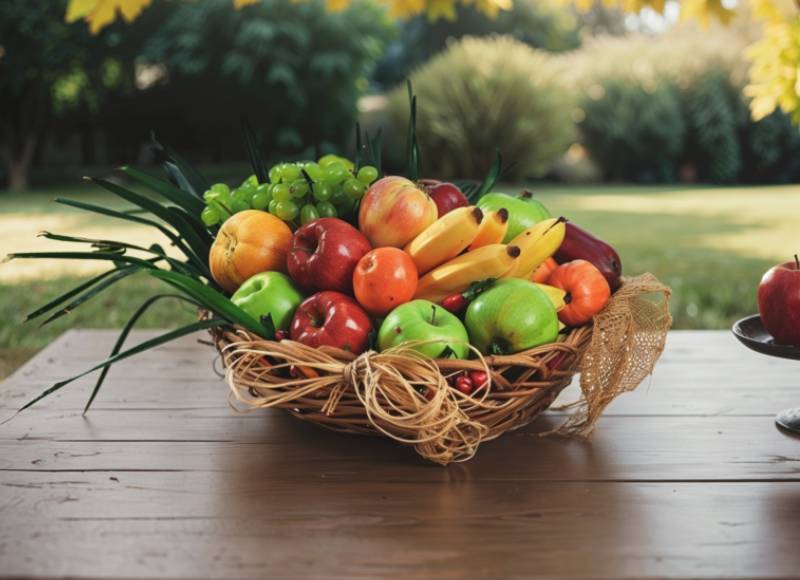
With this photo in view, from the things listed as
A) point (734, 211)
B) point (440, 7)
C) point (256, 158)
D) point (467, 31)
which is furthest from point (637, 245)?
point (467, 31)

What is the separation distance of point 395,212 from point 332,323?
0.57 feet

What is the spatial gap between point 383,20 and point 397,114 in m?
1.17

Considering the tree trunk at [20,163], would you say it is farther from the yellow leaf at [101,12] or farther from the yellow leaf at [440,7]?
the yellow leaf at [101,12]

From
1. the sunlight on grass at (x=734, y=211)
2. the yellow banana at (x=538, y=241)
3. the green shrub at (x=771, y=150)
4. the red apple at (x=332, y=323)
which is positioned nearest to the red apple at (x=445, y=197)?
the yellow banana at (x=538, y=241)

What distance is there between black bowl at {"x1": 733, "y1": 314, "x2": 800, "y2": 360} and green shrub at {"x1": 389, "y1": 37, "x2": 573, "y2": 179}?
29.2 ft

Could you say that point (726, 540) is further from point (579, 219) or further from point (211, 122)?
point (211, 122)

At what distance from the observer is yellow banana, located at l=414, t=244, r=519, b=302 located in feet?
3.52

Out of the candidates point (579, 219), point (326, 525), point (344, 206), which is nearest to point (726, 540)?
point (326, 525)

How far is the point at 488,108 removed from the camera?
1005cm

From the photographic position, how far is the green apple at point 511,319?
1.01 m

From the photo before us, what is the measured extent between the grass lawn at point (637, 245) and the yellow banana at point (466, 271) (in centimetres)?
34

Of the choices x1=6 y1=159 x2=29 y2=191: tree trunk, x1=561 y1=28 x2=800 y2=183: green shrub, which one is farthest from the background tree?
x1=561 y1=28 x2=800 y2=183: green shrub

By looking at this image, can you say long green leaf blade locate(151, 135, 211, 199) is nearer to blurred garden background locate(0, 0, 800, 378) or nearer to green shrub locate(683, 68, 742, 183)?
blurred garden background locate(0, 0, 800, 378)

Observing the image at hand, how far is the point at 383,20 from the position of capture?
10.9 metres
